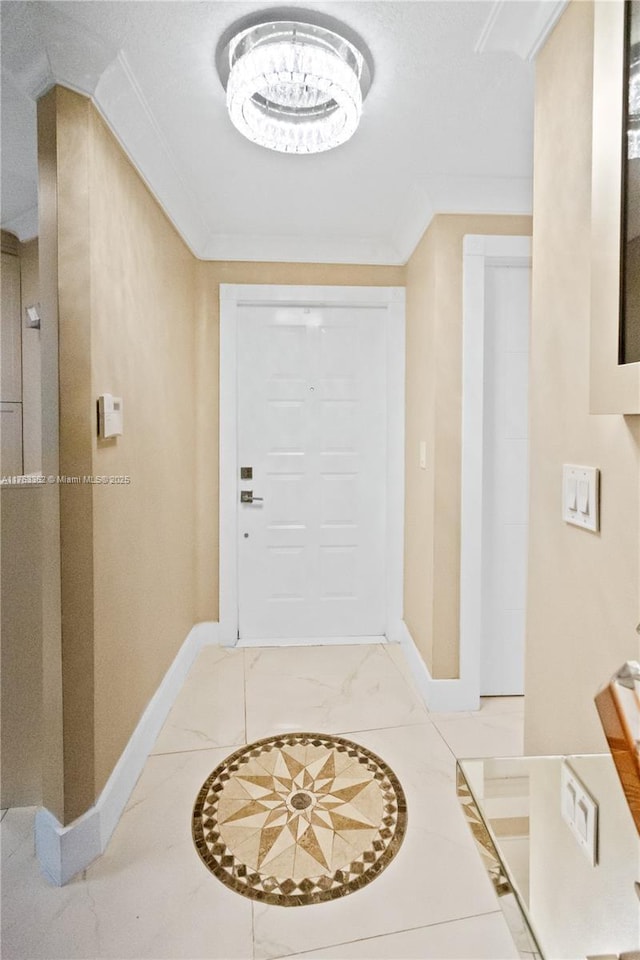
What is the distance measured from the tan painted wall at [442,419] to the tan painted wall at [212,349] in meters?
0.52

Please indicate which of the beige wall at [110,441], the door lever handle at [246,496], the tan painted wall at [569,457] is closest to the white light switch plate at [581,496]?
the tan painted wall at [569,457]

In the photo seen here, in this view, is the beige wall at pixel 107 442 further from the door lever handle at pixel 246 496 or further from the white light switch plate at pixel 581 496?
the white light switch plate at pixel 581 496

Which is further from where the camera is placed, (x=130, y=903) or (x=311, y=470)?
(x=311, y=470)

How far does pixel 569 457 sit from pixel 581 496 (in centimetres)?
12

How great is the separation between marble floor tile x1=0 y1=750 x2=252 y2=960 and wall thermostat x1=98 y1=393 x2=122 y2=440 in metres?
1.33

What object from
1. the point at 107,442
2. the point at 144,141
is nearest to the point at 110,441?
the point at 107,442

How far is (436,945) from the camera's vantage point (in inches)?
50.0

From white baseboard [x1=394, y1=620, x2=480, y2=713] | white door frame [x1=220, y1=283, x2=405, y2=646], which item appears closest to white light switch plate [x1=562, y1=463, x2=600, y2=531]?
white baseboard [x1=394, y1=620, x2=480, y2=713]

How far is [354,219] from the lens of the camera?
8.54 feet

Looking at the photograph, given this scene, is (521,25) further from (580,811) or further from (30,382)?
(30,382)

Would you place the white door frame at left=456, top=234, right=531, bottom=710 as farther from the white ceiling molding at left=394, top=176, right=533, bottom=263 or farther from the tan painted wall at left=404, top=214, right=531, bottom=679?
the white ceiling molding at left=394, top=176, right=533, bottom=263

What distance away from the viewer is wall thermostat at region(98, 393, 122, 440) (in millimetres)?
1572

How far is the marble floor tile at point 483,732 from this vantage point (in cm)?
207

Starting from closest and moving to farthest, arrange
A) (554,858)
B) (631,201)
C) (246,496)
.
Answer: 1. (554,858)
2. (631,201)
3. (246,496)
